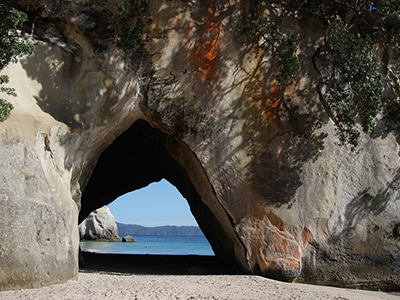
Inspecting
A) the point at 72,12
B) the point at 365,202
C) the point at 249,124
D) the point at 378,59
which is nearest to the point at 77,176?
the point at 72,12

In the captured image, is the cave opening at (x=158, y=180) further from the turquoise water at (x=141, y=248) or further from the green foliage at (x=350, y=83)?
the turquoise water at (x=141, y=248)

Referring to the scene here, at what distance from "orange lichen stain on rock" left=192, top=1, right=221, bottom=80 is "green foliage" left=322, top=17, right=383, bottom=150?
10.5 feet

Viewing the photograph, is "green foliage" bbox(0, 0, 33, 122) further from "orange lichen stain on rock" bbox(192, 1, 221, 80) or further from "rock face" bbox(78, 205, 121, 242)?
"rock face" bbox(78, 205, 121, 242)

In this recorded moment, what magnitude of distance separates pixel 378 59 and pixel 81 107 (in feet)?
29.6

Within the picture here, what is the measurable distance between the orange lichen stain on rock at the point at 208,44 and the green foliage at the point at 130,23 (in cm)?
161

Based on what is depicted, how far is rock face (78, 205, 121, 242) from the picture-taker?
49938mm

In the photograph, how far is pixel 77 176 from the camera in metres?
10.8

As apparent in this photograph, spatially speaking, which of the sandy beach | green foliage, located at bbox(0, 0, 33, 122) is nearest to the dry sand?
the sandy beach

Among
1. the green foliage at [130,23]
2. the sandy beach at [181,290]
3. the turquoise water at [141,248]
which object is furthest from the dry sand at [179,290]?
the turquoise water at [141,248]

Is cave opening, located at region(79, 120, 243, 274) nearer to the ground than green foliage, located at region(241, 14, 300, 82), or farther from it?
nearer to the ground

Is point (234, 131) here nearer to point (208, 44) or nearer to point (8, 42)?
point (208, 44)

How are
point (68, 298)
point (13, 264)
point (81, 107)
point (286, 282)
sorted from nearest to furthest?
point (68, 298) < point (13, 264) < point (81, 107) < point (286, 282)

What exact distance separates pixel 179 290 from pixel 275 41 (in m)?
7.18

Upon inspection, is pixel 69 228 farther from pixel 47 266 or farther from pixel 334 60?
pixel 334 60
